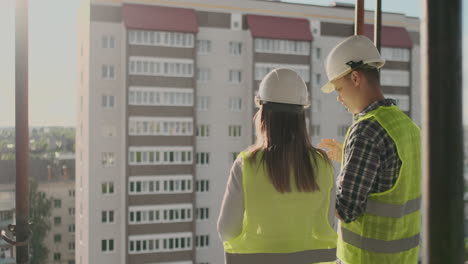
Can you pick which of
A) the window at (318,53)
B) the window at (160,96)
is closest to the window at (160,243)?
the window at (160,96)

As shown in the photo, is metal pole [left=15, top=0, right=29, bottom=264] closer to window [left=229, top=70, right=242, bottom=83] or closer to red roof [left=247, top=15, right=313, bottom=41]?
red roof [left=247, top=15, right=313, bottom=41]

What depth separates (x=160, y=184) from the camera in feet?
59.2

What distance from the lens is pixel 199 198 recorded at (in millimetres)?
19422

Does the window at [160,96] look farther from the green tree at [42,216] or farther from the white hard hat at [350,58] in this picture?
the white hard hat at [350,58]

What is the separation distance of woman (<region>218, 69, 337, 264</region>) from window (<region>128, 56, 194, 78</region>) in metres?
16.5

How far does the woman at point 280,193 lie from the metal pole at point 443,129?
0.35 meters

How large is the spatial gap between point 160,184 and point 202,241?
3.01 m

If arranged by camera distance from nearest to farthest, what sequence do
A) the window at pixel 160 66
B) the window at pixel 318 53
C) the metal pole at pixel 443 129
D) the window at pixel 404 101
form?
the metal pole at pixel 443 129, the window at pixel 160 66, the window at pixel 318 53, the window at pixel 404 101

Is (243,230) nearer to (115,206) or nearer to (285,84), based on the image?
(285,84)

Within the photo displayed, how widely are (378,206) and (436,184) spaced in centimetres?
41

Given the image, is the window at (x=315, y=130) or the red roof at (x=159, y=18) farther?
the window at (x=315, y=130)

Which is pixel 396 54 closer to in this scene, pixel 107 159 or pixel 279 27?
pixel 279 27

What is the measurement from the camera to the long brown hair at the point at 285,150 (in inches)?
26.9

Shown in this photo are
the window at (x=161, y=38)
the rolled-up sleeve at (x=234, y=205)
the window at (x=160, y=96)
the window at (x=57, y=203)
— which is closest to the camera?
the rolled-up sleeve at (x=234, y=205)
